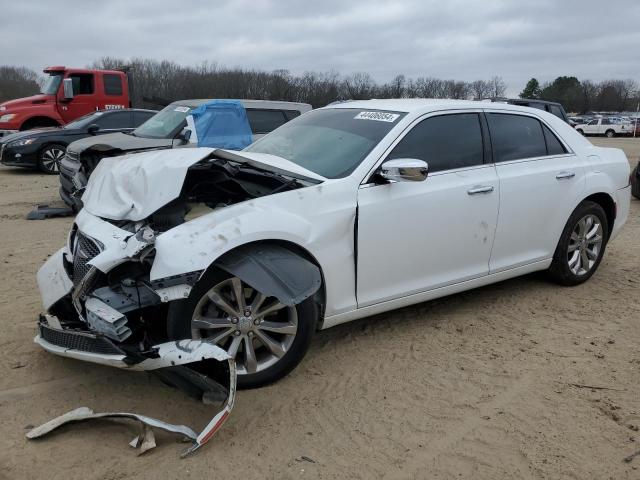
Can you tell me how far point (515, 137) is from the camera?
459 cm

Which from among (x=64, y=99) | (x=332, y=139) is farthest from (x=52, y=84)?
(x=332, y=139)

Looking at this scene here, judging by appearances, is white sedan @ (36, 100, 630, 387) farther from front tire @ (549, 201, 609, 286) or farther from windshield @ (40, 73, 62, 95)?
windshield @ (40, 73, 62, 95)

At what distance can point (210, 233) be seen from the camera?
3.05 m

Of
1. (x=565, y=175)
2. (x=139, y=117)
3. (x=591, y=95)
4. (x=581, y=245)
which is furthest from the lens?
(x=591, y=95)

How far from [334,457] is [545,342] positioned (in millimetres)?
2058

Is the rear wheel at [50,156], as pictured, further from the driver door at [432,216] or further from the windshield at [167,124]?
the driver door at [432,216]

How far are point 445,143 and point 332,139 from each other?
844 millimetres

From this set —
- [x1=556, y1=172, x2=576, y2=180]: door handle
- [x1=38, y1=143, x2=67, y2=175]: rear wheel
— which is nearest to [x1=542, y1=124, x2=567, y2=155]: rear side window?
[x1=556, y1=172, x2=576, y2=180]: door handle

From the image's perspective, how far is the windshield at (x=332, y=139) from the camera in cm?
382

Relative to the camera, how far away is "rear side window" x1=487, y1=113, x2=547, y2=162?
4445 mm

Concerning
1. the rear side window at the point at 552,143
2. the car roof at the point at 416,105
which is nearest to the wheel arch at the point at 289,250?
the car roof at the point at 416,105

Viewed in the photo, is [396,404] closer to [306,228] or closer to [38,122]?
[306,228]

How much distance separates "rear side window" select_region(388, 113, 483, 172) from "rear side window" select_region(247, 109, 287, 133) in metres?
5.80

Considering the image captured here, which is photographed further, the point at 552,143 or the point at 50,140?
the point at 50,140
